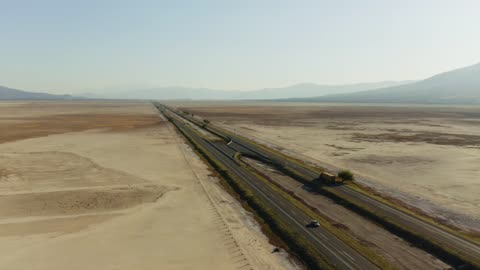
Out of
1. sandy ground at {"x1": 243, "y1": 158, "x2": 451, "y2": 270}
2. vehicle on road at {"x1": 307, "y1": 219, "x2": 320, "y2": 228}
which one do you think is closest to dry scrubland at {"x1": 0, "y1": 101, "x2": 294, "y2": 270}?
vehicle on road at {"x1": 307, "y1": 219, "x2": 320, "y2": 228}

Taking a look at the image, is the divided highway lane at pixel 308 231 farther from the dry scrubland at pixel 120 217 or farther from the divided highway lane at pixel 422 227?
the divided highway lane at pixel 422 227

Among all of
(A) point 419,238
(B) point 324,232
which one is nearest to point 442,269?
(A) point 419,238

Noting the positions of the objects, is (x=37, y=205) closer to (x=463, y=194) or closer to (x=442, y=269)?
(x=442, y=269)

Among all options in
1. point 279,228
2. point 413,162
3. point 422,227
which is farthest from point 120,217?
point 413,162

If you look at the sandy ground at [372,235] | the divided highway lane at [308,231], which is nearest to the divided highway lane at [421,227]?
the sandy ground at [372,235]

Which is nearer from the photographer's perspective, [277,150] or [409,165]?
[409,165]

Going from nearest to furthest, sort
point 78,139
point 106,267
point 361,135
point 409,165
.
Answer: point 106,267, point 409,165, point 78,139, point 361,135

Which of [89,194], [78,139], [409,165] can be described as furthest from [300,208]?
[78,139]

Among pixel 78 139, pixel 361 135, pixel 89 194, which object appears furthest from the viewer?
pixel 361 135
